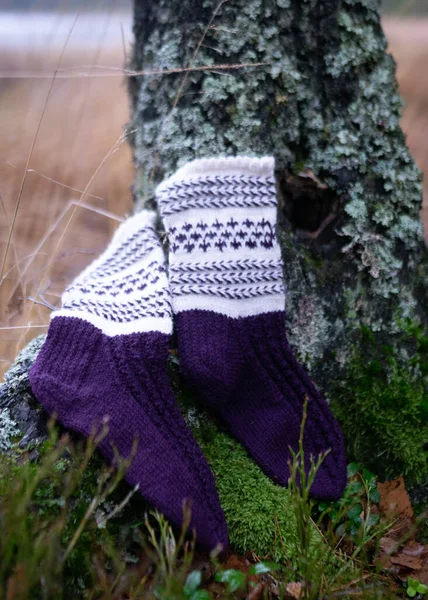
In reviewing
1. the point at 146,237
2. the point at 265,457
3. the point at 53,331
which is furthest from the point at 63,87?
the point at 265,457

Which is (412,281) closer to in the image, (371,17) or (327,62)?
(327,62)

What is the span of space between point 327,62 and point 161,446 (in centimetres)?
146

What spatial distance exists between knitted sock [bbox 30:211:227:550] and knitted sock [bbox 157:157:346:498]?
11cm

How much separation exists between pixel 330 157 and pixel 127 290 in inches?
34.9

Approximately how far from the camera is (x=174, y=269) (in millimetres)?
1729

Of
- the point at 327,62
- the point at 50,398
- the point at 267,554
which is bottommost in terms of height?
the point at 267,554

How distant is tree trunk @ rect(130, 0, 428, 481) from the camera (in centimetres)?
183

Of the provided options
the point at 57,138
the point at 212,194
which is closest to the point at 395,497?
the point at 212,194

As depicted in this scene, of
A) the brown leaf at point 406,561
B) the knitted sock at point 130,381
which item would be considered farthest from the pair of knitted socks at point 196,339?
the brown leaf at point 406,561

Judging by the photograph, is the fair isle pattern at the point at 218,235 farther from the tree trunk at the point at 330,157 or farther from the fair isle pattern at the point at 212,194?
the tree trunk at the point at 330,157

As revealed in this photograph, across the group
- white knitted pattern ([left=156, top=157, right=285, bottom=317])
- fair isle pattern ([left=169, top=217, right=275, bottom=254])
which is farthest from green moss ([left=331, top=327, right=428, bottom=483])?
fair isle pattern ([left=169, top=217, right=275, bottom=254])

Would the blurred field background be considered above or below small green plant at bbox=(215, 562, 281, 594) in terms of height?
above

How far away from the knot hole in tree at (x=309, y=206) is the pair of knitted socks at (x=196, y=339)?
0.48ft

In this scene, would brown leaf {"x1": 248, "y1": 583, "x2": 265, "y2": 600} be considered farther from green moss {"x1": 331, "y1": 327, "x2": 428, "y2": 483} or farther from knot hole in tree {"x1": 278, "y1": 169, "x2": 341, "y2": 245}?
knot hole in tree {"x1": 278, "y1": 169, "x2": 341, "y2": 245}
